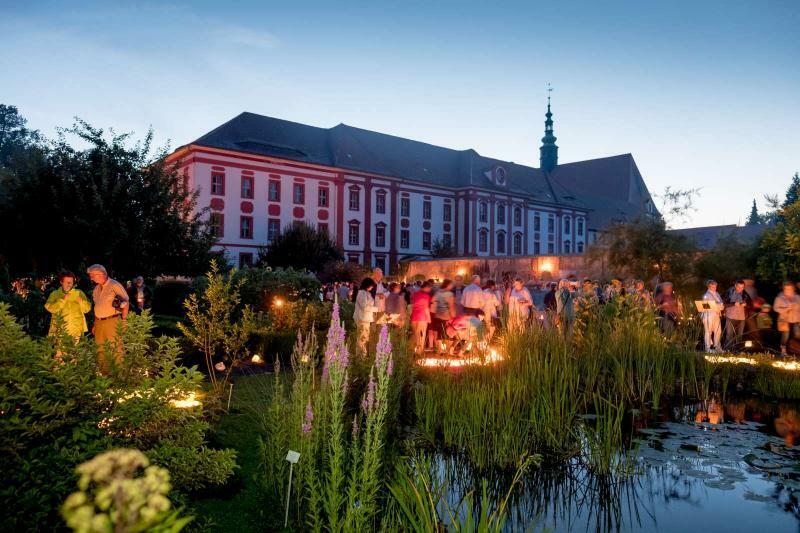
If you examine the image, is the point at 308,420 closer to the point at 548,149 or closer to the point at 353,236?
the point at 353,236

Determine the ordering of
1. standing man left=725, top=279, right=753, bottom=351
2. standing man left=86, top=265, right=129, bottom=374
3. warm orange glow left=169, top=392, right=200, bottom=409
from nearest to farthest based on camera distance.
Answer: warm orange glow left=169, top=392, right=200, bottom=409, standing man left=86, top=265, right=129, bottom=374, standing man left=725, top=279, right=753, bottom=351

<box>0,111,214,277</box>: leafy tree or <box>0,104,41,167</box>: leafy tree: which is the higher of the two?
<box>0,104,41,167</box>: leafy tree

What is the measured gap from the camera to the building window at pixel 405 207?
1891 inches

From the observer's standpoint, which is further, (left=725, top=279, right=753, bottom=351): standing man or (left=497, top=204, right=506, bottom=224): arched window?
(left=497, top=204, right=506, bottom=224): arched window

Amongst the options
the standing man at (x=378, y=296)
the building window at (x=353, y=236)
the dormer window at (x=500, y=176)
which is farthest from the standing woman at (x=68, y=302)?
the dormer window at (x=500, y=176)

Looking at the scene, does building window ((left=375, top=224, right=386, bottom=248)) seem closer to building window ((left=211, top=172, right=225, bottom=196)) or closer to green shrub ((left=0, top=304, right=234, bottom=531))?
building window ((left=211, top=172, right=225, bottom=196))

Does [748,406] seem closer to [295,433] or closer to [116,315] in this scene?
[295,433]

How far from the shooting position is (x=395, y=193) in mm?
47406

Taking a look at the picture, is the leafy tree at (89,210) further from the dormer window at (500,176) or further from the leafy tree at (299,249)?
the dormer window at (500,176)

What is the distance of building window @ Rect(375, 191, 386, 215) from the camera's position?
152ft

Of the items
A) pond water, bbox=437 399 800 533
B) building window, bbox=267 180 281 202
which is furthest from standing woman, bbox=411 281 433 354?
building window, bbox=267 180 281 202

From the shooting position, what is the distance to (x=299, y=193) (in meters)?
42.2

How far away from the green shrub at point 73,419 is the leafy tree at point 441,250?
146 feet

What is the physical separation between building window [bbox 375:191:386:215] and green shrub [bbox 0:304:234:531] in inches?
1692
